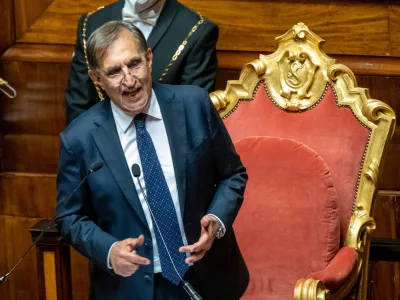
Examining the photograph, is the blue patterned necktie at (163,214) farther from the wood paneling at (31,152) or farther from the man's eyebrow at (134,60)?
the wood paneling at (31,152)

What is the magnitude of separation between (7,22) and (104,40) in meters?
1.52

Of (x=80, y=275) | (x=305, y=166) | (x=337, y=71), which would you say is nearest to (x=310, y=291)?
(x=305, y=166)

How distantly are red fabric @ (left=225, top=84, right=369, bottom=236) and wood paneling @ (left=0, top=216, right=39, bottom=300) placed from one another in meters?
1.19

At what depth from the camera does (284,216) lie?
9.43 feet

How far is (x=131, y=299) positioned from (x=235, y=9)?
1456 millimetres

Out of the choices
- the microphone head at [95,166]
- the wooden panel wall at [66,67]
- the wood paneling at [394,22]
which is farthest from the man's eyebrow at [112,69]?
the wood paneling at [394,22]

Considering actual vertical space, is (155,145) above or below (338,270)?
above

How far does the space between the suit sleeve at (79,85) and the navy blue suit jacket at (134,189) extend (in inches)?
32.1

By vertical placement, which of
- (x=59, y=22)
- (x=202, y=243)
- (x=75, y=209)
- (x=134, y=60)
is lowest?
(x=202, y=243)

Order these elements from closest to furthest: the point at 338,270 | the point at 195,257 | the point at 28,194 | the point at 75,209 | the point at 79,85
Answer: the point at 195,257
the point at 75,209
the point at 338,270
the point at 79,85
the point at 28,194

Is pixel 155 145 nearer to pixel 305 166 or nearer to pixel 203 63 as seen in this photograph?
pixel 305 166

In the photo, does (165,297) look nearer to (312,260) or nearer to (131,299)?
(131,299)

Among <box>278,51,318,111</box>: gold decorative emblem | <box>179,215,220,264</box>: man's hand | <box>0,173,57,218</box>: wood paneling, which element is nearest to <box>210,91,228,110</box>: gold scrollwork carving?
<box>278,51,318,111</box>: gold decorative emblem

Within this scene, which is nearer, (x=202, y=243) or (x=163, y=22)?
(x=202, y=243)
